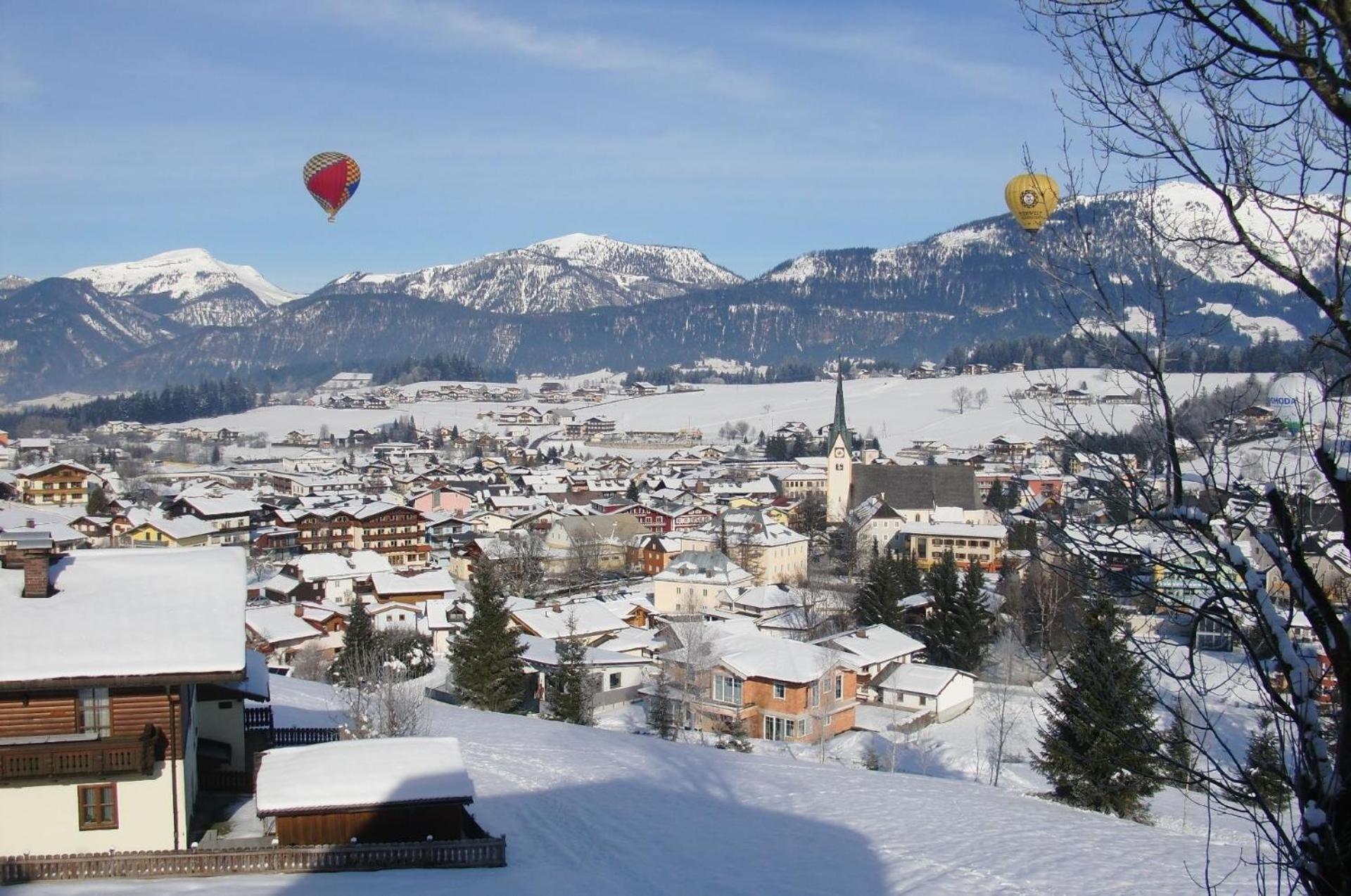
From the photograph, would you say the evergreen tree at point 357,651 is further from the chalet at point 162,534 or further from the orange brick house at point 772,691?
the chalet at point 162,534

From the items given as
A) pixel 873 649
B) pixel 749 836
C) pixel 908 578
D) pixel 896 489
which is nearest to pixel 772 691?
pixel 873 649

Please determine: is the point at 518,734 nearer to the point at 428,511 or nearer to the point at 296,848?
the point at 296,848

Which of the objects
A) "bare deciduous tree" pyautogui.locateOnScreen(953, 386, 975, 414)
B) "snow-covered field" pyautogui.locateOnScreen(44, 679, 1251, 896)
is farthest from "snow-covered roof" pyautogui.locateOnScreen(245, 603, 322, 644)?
"bare deciduous tree" pyautogui.locateOnScreen(953, 386, 975, 414)

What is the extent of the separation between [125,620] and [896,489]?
48.6 metres

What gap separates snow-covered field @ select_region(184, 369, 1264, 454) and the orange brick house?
73.2 meters

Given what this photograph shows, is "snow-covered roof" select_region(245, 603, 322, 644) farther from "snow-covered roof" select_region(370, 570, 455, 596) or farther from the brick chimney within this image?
the brick chimney

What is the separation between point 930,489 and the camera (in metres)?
53.5

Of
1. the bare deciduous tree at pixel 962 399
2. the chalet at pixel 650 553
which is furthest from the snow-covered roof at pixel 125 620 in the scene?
the bare deciduous tree at pixel 962 399

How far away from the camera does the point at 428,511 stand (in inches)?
2414

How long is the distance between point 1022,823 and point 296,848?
8.11m

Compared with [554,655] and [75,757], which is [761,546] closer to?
[554,655]

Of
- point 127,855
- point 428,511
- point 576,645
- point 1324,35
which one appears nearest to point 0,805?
point 127,855

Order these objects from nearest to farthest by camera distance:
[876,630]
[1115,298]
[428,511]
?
[1115,298] < [876,630] < [428,511]

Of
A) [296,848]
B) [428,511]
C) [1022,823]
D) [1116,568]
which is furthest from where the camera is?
[428,511]
